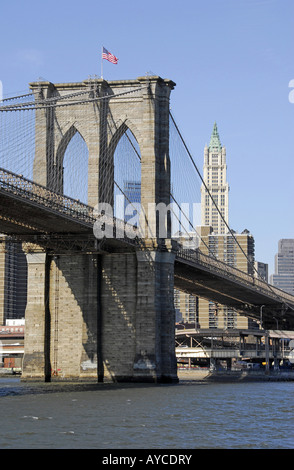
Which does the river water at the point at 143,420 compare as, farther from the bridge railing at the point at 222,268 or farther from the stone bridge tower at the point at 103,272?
the bridge railing at the point at 222,268

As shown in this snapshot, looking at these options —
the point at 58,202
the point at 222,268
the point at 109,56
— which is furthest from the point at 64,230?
the point at 222,268

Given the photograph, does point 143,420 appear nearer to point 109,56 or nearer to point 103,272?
point 103,272

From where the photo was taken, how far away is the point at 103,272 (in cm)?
7762

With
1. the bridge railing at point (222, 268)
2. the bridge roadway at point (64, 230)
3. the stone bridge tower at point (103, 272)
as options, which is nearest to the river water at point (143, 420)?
the bridge roadway at point (64, 230)

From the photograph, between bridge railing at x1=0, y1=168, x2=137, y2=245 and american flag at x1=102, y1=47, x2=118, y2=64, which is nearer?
bridge railing at x1=0, y1=168, x2=137, y2=245

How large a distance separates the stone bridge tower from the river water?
14.0 m

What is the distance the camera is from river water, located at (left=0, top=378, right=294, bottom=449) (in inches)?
1281

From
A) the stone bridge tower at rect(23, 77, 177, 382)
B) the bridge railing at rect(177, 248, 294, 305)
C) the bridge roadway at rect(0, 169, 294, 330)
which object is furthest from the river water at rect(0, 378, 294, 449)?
the bridge railing at rect(177, 248, 294, 305)

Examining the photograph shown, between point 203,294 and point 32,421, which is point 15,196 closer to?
point 32,421

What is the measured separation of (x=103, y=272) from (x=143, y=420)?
124 ft

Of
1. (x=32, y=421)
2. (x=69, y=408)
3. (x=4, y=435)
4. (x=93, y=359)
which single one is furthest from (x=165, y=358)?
(x=4, y=435)

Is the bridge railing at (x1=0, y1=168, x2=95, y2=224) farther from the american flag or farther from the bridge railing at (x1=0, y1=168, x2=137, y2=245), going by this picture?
the american flag

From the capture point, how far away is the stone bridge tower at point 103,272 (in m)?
75.4

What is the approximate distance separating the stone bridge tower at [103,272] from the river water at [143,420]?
46.0 feet
